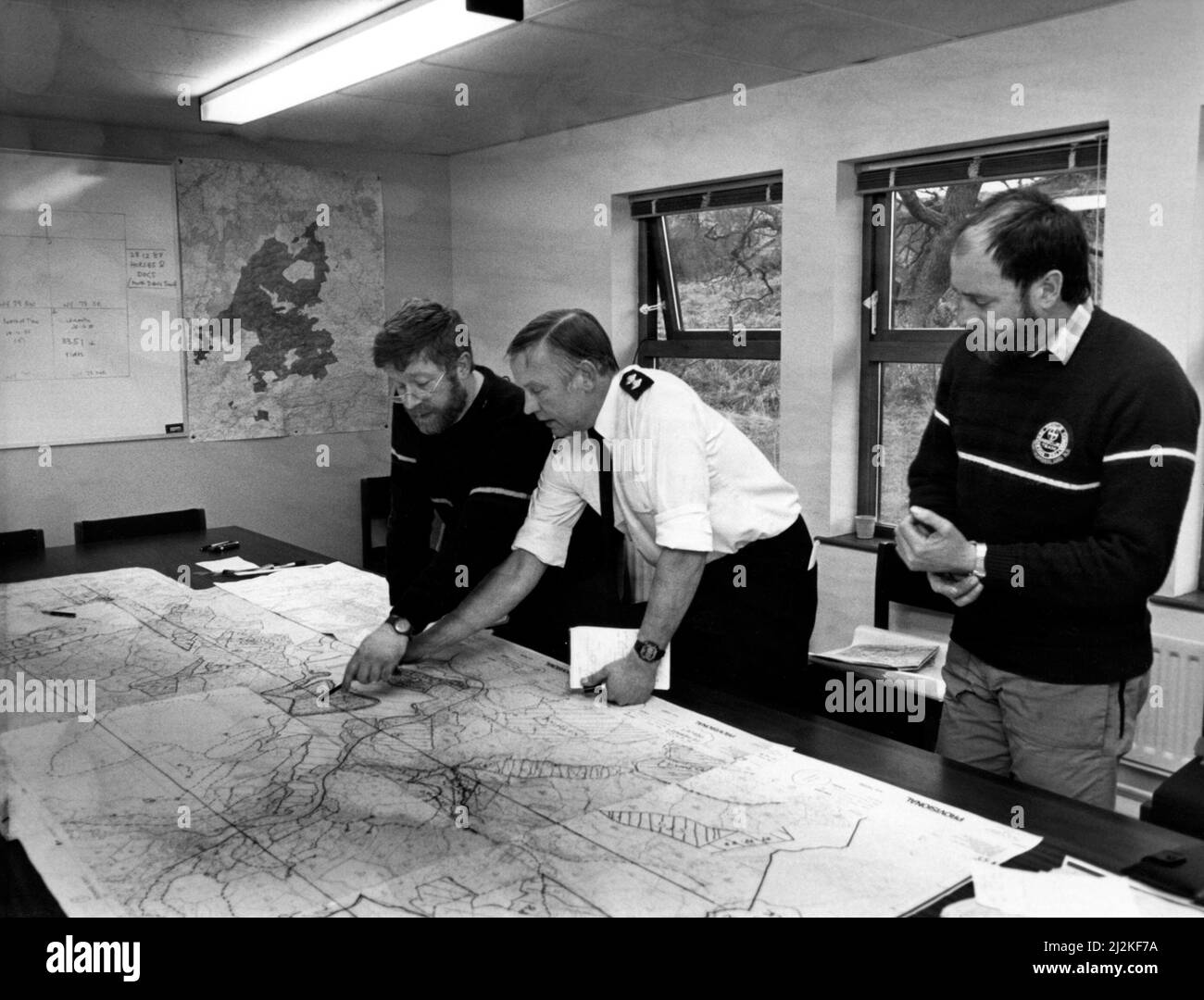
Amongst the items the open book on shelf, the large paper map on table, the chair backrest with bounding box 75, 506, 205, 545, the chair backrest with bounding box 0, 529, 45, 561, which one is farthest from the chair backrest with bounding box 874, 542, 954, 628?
the chair backrest with bounding box 0, 529, 45, 561

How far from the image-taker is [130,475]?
0.62 m

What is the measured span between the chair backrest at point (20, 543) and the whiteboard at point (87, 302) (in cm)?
4

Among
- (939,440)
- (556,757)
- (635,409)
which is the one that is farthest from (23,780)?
(939,440)

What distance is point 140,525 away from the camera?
777mm

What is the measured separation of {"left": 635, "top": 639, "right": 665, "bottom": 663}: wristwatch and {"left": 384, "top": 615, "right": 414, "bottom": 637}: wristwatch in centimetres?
27

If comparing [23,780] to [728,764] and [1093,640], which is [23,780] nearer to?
[728,764]

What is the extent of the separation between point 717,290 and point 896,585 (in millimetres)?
537

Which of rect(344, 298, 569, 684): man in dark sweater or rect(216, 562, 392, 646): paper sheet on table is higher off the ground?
rect(344, 298, 569, 684): man in dark sweater

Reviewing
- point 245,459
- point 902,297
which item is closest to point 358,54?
point 245,459

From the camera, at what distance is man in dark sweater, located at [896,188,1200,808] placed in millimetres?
841

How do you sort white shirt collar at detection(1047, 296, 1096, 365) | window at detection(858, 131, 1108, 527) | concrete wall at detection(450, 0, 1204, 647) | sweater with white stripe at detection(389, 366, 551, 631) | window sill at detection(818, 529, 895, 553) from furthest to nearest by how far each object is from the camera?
window sill at detection(818, 529, 895, 553) → window at detection(858, 131, 1108, 527) → sweater with white stripe at detection(389, 366, 551, 631) → white shirt collar at detection(1047, 296, 1096, 365) → concrete wall at detection(450, 0, 1204, 647)

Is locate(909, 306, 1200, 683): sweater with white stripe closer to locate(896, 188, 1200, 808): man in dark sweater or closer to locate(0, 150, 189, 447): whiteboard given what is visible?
locate(896, 188, 1200, 808): man in dark sweater

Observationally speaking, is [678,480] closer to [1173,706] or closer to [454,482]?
[454,482]
